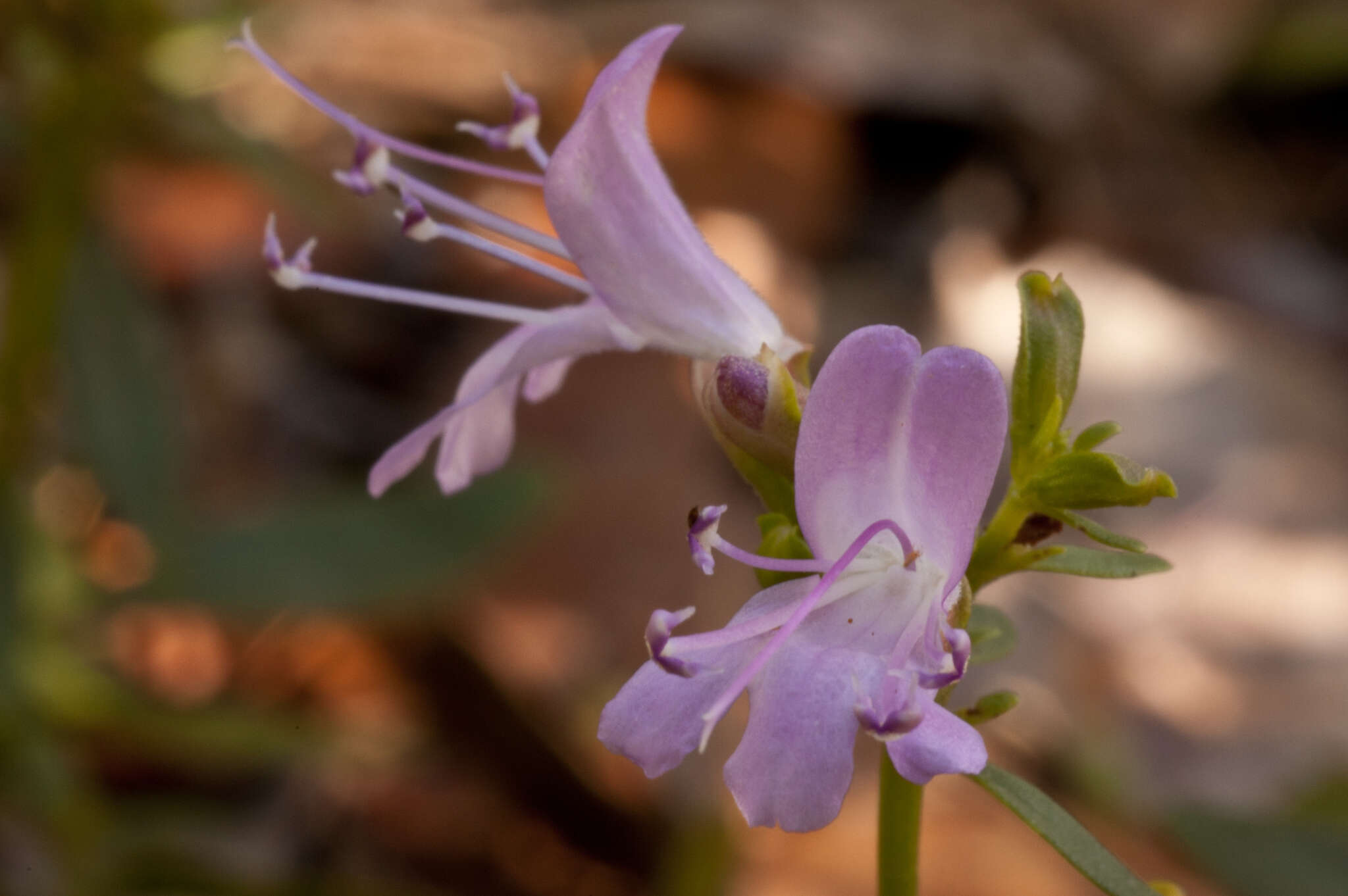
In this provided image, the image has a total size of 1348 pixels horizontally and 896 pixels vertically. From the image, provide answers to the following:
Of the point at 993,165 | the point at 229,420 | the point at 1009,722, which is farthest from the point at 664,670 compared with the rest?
the point at 993,165

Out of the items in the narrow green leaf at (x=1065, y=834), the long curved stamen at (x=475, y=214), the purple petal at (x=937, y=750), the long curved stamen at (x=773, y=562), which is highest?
the purple petal at (x=937, y=750)

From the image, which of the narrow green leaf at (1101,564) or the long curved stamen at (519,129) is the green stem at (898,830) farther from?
the long curved stamen at (519,129)

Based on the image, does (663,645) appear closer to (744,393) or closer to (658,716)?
(658,716)

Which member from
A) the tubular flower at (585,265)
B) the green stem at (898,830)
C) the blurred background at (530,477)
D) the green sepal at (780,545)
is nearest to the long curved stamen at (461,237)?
the tubular flower at (585,265)

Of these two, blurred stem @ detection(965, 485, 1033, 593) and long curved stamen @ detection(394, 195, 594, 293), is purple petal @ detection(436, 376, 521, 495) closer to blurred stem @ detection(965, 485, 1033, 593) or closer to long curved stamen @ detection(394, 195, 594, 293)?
long curved stamen @ detection(394, 195, 594, 293)

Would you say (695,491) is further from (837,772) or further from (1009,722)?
(837,772)

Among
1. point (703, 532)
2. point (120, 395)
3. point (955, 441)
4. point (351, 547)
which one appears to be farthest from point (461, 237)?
point (120, 395)
